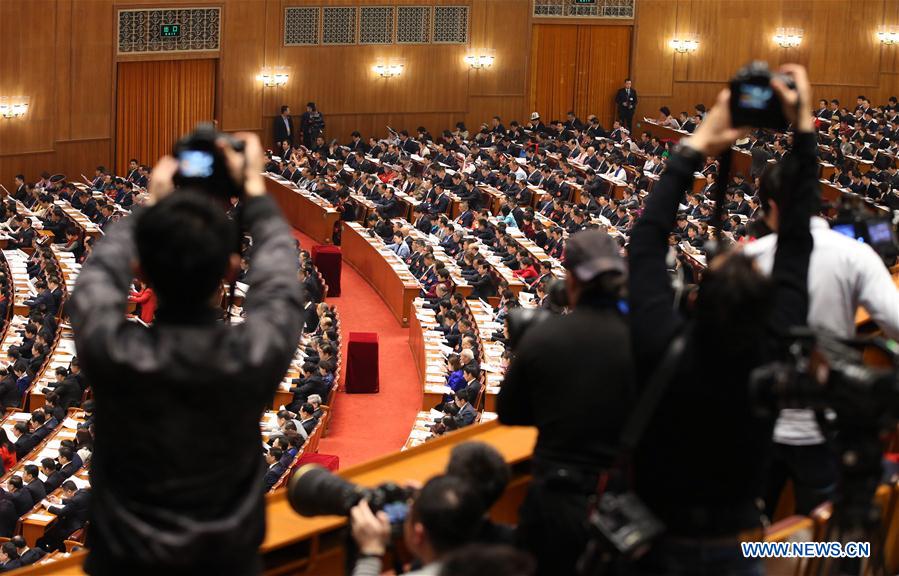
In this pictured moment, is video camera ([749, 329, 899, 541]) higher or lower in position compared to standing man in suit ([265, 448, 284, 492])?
higher

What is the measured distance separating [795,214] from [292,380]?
10865mm

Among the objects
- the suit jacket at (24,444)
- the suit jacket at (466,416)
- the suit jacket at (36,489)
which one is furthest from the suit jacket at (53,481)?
the suit jacket at (466,416)

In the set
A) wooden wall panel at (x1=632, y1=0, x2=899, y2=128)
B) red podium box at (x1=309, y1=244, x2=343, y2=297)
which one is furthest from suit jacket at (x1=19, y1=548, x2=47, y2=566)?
wooden wall panel at (x1=632, y1=0, x2=899, y2=128)

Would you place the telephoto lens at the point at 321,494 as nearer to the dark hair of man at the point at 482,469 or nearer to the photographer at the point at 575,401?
the dark hair of man at the point at 482,469

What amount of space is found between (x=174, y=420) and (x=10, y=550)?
8.03 metres

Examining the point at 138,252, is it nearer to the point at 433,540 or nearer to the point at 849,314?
the point at 433,540

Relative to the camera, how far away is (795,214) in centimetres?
288

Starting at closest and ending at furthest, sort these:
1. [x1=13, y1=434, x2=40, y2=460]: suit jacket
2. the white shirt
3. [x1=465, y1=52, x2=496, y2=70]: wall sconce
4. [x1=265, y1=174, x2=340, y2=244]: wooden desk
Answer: the white shirt < [x1=13, y1=434, x2=40, y2=460]: suit jacket < [x1=265, y1=174, x2=340, y2=244]: wooden desk < [x1=465, y1=52, x2=496, y2=70]: wall sconce

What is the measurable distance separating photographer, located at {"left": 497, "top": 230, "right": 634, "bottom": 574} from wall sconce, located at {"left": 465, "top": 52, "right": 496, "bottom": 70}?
81.6 ft

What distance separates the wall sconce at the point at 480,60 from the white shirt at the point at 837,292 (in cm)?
2442

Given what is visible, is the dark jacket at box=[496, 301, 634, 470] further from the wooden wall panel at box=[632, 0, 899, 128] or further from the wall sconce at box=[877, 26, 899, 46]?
the wall sconce at box=[877, 26, 899, 46]

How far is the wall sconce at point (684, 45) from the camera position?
28.7 metres

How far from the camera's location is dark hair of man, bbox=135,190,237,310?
216 centimetres

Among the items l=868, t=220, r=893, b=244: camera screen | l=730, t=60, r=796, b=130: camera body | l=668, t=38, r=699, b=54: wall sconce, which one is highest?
l=668, t=38, r=699, b=54: wall sconce
